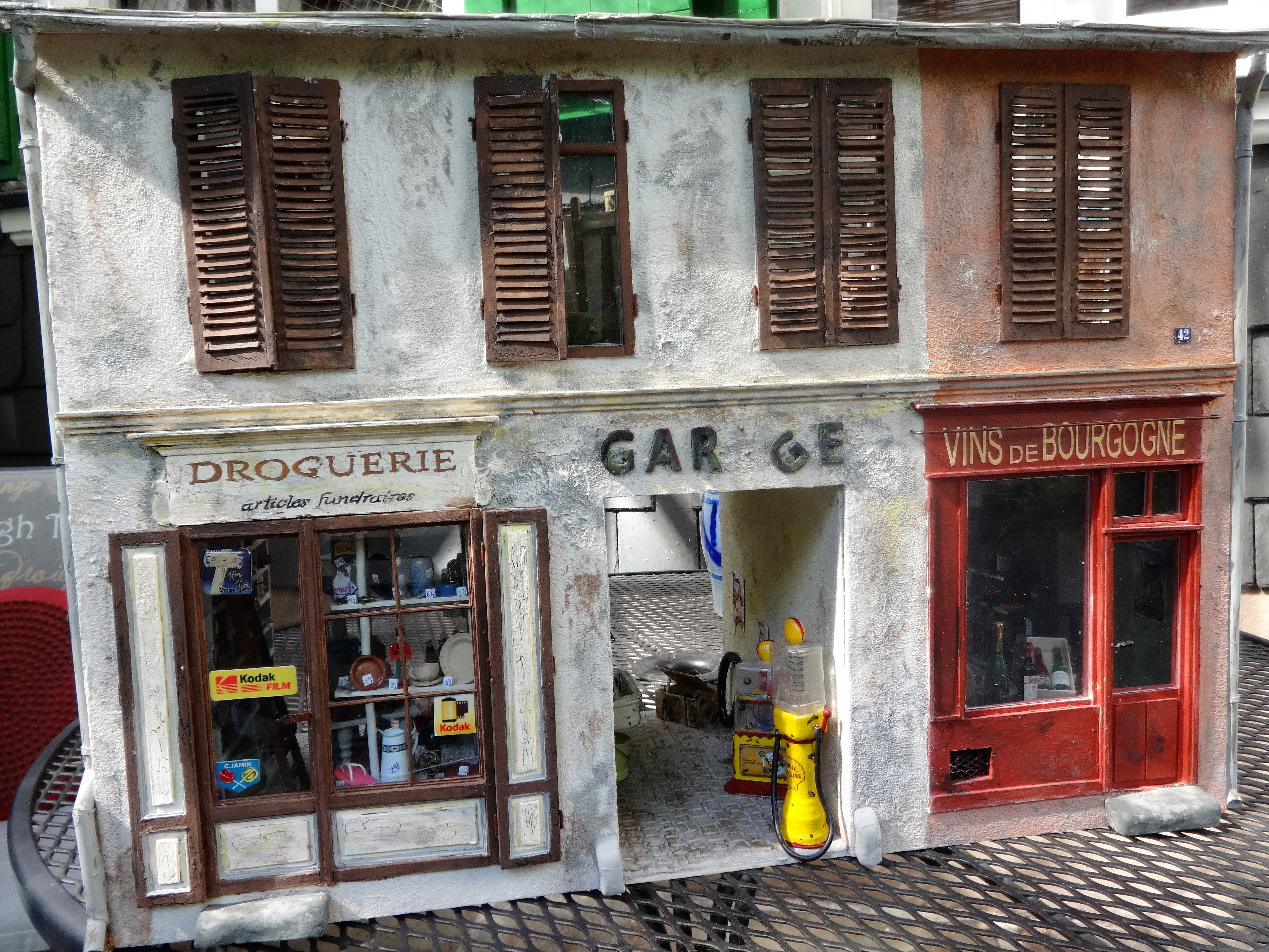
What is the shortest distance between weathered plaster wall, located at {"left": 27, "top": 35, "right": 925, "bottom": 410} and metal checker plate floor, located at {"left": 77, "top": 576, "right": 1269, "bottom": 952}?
357 cm

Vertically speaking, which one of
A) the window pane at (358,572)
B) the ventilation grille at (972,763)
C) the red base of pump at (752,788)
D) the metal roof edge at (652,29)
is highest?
the metal roof edge at (652,29)

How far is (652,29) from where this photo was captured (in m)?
6.06

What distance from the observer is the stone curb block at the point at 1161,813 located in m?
7.16

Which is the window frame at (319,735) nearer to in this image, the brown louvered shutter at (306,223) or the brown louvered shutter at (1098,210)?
the brown louvered shutter at (306,223)

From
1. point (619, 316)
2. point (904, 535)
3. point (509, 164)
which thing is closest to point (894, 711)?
point (904, 535)

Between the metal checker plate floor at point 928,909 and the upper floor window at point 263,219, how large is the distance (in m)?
3.91

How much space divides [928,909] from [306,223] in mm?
6082

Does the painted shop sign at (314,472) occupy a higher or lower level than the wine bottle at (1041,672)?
higher

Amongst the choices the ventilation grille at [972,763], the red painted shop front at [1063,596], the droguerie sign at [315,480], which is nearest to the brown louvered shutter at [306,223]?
the droguerie sign at [315,480]

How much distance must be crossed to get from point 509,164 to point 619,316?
1237 millimetres

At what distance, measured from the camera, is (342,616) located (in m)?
6.43

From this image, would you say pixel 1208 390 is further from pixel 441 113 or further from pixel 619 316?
pixel 441 113

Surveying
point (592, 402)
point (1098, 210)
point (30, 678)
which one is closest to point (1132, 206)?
point (1098, 210)

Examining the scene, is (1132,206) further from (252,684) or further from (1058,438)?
(252,684)
